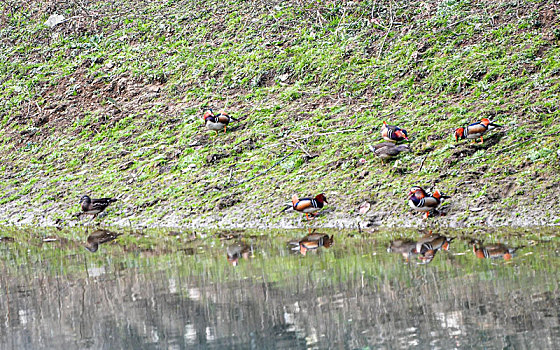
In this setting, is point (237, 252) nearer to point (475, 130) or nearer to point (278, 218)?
point (278, 218)

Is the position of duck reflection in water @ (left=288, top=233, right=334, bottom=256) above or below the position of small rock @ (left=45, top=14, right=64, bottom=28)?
below

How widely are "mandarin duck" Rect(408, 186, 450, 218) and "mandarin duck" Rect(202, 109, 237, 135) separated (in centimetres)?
668

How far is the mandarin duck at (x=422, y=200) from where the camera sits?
1095 centimetres

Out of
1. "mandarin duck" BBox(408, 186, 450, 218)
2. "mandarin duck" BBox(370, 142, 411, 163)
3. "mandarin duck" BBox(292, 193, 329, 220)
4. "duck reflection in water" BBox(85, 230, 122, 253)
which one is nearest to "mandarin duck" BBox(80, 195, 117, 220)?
"duck reflection in water" BBox(85, 230, 122, 253)

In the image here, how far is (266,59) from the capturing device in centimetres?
1995

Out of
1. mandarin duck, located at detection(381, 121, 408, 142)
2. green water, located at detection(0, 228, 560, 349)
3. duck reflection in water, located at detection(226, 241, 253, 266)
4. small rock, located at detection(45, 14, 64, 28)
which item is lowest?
green water, located at detection(0, 228, 560, 349)

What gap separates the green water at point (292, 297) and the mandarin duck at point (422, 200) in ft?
1.58

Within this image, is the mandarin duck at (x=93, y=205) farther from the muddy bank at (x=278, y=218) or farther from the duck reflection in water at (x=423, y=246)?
the duck reflection in water at (x=423, y=246)

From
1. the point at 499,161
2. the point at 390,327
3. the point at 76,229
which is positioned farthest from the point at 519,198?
the point at 76,229

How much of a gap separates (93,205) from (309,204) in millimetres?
5314

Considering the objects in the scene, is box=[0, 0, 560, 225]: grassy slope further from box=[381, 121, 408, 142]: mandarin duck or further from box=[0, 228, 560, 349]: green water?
box=[0, 228, 560, 349]: green water

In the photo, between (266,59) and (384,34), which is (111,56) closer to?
(266,59)

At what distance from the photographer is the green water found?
5.84 m

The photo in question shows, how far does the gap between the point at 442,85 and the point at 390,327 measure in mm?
11078
